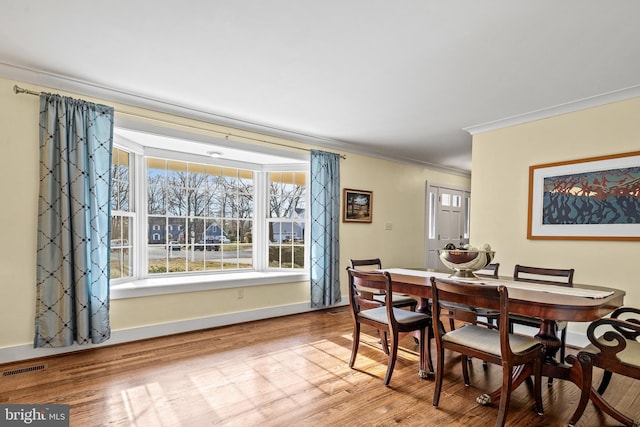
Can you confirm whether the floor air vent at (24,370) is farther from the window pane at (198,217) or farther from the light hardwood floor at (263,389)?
the window pane at (198,217)

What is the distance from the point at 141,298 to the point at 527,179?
425 centimetres

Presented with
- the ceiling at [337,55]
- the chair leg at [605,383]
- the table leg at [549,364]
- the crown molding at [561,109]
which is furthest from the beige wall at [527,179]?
the table leg at [549,364]

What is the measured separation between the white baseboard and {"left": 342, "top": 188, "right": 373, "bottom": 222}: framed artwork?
123cm

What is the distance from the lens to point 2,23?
2.04 meters

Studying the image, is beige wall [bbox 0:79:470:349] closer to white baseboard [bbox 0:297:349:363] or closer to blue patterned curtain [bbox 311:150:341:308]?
white baseboard [bbox 0:297:349:363]

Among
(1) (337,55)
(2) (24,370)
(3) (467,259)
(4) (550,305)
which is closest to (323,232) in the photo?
(3) (467,259)

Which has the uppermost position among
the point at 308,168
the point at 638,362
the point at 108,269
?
the point at 308,168

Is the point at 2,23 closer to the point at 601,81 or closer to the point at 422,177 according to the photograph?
the point at 601,81

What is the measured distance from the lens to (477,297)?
6.17 feet

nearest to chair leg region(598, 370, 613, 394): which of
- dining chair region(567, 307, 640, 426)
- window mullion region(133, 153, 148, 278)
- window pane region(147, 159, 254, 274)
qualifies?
dining chair region(567, 307, 640, 426)

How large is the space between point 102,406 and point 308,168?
3.38m

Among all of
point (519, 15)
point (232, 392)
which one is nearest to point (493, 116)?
point (519, 15)

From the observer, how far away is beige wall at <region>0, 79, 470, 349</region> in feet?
8.63

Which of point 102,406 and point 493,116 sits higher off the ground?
point 493,116
